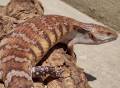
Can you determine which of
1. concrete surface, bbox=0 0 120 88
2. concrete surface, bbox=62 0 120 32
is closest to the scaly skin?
concrete surface, bbox=0 0 120 88

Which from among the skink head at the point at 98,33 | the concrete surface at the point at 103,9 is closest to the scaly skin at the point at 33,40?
the skink head at the point at 98,33

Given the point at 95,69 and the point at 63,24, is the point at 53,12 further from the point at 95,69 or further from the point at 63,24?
the point at 63,24

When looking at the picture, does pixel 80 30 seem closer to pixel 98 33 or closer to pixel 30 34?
pixel 98 33

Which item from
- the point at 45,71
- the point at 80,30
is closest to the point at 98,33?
Answer: the point at 80,30

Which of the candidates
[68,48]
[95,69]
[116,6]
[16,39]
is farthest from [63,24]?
[116,6]

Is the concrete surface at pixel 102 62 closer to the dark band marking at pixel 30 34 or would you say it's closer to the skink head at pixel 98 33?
the skink head at pixel 98 33

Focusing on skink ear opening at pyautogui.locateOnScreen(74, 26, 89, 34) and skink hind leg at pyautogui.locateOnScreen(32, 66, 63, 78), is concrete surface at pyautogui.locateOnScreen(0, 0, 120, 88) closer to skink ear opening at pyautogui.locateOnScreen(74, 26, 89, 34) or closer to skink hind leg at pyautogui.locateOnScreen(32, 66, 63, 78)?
skink ear opening at pyautogui.locateOnScreen(74, 26, 89, 34)
